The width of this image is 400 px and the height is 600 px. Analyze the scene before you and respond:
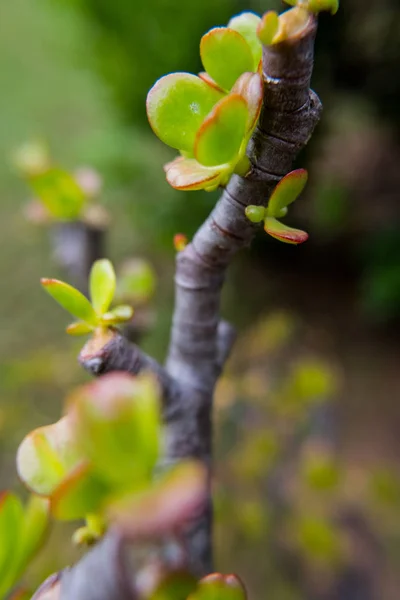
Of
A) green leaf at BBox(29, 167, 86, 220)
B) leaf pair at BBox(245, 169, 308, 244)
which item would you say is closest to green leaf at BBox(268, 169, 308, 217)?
leaf pair at BBox(245, 169, 308, 244)

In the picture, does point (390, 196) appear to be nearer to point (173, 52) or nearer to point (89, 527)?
point (173, 52)

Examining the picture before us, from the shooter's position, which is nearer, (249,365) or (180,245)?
(180,245)

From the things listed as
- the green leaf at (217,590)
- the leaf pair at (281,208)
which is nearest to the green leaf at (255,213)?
the leaf pair at (281,208)

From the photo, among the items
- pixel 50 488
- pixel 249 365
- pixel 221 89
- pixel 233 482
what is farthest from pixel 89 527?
pixel 249 365

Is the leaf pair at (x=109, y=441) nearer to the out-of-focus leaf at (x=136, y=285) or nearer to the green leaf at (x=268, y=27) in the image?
the green leaf at (x=268, y=27)

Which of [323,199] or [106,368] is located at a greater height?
[106,368]

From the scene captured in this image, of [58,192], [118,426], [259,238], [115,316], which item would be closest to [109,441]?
[118,426]

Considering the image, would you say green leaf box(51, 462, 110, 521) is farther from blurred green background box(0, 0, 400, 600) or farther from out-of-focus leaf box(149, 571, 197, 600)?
blurred green background box(0, 0, 400, 600)
